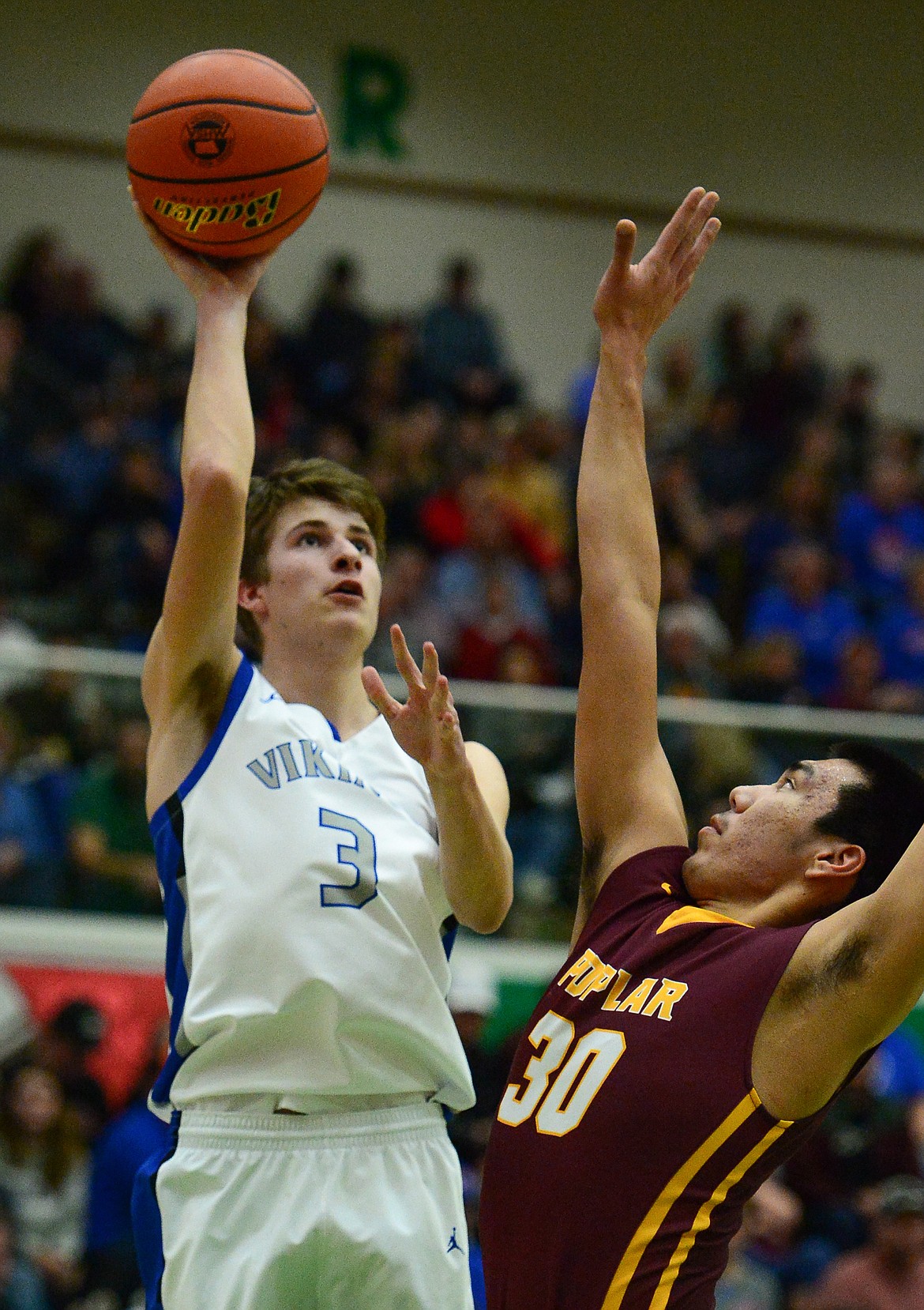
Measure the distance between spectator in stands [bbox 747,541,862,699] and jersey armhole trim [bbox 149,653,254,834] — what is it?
28.7 ft

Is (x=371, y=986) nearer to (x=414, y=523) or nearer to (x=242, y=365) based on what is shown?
(x=242, y=365)

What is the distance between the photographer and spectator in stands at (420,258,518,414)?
14281 mm

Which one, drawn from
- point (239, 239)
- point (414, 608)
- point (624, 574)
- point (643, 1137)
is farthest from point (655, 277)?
point (414, 608)

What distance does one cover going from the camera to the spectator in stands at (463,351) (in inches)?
562

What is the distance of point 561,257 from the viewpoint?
16.0 meters

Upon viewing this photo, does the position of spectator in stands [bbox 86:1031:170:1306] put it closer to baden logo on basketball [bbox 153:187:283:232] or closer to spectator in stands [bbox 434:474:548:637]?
baden logo on basketball [bbox 153:187:283:232]

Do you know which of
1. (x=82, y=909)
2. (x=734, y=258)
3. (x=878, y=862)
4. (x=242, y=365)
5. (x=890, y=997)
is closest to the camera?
(x=890, y=997)

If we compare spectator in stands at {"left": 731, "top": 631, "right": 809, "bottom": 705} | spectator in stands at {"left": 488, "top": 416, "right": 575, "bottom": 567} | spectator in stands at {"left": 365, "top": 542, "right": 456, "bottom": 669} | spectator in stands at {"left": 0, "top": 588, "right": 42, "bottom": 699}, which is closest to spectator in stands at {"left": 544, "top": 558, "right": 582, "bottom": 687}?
spectator in stands at {"left": 488, "top": 416, "right": 575, "bottom": 567}

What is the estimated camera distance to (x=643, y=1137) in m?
3.05

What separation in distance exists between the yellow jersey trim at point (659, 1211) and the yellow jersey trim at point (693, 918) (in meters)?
0.40

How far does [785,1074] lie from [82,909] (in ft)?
20.0

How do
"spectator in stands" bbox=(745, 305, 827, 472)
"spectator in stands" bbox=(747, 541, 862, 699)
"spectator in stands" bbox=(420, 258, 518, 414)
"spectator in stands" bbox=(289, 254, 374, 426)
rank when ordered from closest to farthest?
"spectator in stands" bbox=(747, 541, 862, 699), "spectator in stands" bbox=(289, 254, 374, 426), "spectator in stands" bbox=(420, 258, 518, 414), "spectator in stands" bbox=(745, 305, 827, 472)

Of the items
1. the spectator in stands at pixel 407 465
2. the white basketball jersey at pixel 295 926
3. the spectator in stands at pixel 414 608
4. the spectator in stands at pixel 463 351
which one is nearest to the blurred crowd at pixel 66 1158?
the spectator in stands at pixel 414 608

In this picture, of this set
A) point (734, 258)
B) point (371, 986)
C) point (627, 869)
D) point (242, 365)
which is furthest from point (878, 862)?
point (734, 258)
